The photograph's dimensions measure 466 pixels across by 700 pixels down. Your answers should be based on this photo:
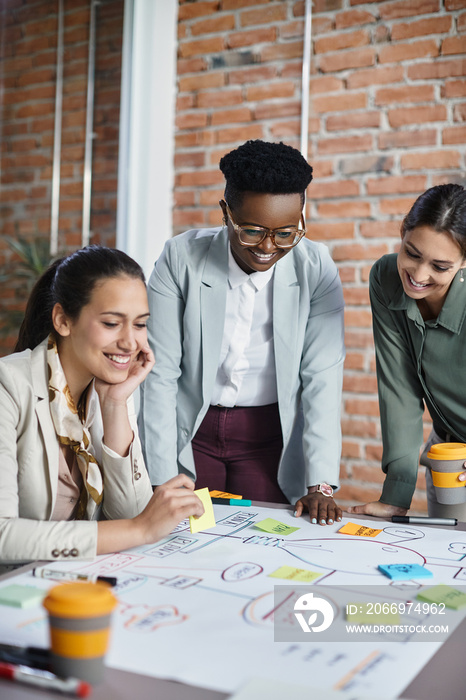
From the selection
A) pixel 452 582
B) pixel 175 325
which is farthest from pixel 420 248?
pixel 452 582

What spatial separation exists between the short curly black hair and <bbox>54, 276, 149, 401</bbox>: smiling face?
391 mm

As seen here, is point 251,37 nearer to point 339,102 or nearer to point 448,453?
point 339,102

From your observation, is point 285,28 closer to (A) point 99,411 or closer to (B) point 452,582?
(A) point 99,411

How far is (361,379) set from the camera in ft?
9.62

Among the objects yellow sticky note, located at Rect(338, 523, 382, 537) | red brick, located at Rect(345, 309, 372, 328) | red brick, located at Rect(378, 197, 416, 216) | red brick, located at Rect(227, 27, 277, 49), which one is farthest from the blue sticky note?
red brick, located at Rect(227, 27, 277, 49)

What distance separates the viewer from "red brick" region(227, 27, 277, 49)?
309cm

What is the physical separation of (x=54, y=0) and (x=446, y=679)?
10.8 ft

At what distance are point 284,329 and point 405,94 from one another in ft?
4.58

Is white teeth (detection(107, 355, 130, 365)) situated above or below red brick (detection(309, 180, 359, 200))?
below

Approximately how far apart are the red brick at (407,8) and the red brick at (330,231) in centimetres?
85

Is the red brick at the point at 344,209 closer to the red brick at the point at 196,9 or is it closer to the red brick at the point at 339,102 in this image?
the red brick at the point at 339,102

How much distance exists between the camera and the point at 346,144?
2.95 metres

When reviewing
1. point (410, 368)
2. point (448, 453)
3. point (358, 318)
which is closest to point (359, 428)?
point (358, 318)

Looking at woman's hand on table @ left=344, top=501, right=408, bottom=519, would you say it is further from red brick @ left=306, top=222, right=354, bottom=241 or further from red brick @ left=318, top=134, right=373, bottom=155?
red brick @ left=318, top=134, right=373, bottom=155
